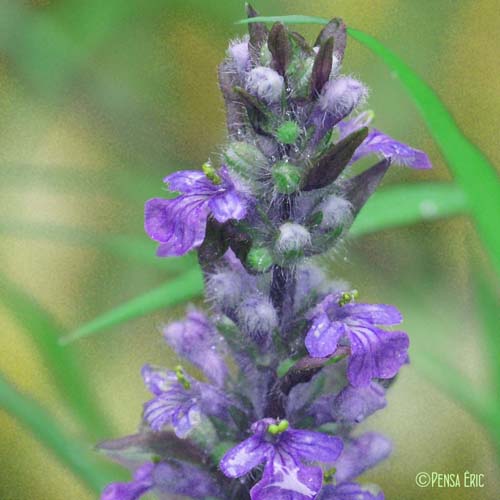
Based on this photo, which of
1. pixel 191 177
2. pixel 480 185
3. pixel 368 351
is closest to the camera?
pixel 368 351

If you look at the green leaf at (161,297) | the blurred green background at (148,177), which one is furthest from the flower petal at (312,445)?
the blurred green background at (148,177)

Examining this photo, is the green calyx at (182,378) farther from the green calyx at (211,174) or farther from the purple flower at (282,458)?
the green calyx at (211,174)

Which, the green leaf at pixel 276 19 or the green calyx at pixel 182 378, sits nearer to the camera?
the green leaf at pixel 276 19

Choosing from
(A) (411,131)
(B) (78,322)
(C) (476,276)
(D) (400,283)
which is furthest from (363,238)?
(B) (78,322)

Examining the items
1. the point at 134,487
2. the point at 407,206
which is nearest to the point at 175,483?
the point at 134,487

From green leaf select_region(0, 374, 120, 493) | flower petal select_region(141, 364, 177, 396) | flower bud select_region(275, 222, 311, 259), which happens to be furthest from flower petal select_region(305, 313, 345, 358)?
green leaf select_region(0, 374, 120, 493)

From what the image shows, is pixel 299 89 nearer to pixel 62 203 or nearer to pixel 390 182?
pixel 390 182
